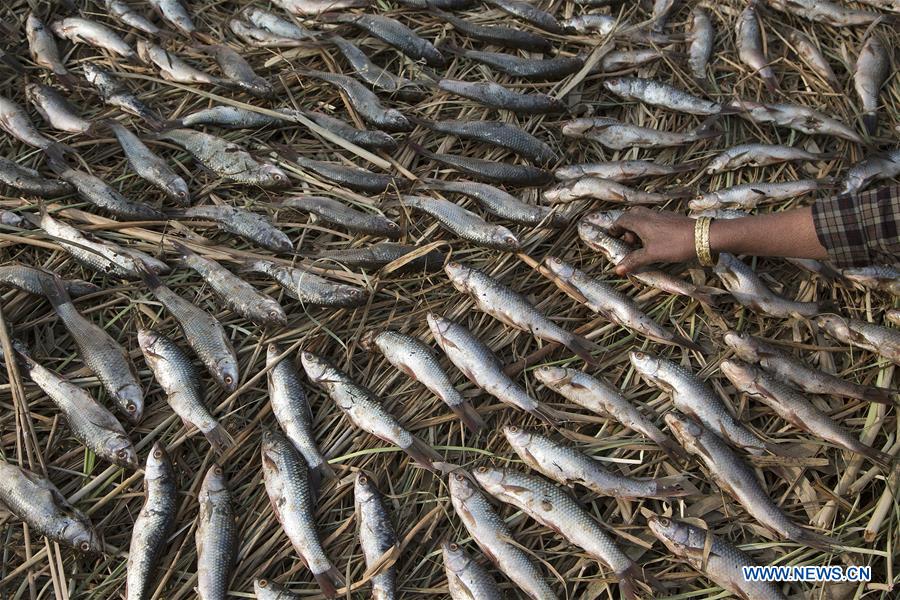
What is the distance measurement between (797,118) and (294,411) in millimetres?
4273

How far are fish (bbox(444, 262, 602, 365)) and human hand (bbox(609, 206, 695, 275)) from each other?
1.79 ft

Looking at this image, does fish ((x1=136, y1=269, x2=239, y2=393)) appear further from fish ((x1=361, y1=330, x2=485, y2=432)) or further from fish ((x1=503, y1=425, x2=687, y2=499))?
fish ((x1=503, y1=425, x2=687, y2=499))

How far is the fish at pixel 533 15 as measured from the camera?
536 cm

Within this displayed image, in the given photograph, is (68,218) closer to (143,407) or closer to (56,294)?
(56,294)

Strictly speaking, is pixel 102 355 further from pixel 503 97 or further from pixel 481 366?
pixel 503 97

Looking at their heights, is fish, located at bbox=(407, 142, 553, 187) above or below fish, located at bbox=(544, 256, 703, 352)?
above

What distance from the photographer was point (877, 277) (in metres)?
3.99

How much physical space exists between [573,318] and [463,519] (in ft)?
4.93

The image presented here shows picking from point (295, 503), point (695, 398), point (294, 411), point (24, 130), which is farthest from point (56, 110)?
point (695, 398)

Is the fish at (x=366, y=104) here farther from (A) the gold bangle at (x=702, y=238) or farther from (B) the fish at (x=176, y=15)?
(A) the gold bangle at (x=702, y=238)

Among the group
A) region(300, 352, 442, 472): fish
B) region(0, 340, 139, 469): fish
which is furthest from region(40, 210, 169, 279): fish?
region(300, 352, 442, 472): fish

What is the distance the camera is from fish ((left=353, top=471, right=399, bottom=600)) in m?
3.36

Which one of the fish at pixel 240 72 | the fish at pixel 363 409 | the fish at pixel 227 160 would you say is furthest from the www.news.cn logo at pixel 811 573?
the fish at pixel 240 72

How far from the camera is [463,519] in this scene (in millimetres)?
3506
